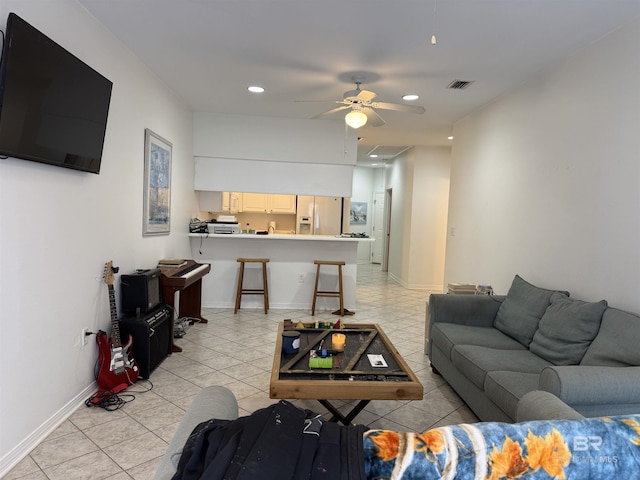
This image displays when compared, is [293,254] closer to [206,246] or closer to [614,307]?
[206,246]

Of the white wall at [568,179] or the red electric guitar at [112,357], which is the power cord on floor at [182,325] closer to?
the red electric guitar at [112,357]

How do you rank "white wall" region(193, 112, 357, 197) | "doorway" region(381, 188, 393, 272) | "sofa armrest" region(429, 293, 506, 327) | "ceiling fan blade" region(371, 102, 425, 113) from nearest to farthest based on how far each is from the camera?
"sofa armrest" region(429, 293, 506, 327), "ceiling fan blade" region(371, 102, 425, 113), "white wall" region(193, 112, 357, 197), "doorway" region(381, 188, 393, 272)

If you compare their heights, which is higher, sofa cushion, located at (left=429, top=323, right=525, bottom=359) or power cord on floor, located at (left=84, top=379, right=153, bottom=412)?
sofa cushion, located at (left=429, top=323, right=525, bottom=359)

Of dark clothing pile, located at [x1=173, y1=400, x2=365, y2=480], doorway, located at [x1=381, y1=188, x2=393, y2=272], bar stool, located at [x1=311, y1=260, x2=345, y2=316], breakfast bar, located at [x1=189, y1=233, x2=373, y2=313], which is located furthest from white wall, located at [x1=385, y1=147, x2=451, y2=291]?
dark clothing pile, located at [x1=173, y1=400, x2=365, y2=480]

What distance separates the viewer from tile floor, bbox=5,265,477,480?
206 cm

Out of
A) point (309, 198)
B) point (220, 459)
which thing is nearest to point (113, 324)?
point (220, 459)

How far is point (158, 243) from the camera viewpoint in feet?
13.4

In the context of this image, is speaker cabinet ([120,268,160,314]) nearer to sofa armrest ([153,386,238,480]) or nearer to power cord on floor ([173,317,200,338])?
power cord on floor ([173,317,200,338])

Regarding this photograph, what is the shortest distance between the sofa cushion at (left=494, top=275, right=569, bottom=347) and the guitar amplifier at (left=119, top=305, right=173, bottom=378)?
9.50 ft

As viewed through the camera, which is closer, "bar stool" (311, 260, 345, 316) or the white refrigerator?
"bar stool" (311, 260, 345, 316)

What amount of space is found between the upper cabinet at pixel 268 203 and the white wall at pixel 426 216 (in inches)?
94.5

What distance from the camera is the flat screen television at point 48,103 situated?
72.9 inches

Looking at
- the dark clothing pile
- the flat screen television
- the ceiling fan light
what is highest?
the ceiling fan light

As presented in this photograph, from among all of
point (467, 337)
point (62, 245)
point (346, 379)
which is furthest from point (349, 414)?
point (62, 245)
